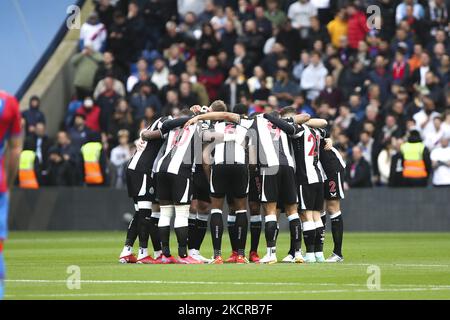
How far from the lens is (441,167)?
93.0 ft

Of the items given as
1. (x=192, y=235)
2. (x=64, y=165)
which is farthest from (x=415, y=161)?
(x=192, y=235)

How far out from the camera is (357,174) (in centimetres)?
2881

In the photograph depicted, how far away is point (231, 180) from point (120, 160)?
12.8 m

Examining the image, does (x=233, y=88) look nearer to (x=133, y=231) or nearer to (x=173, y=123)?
(x=133, y=231)

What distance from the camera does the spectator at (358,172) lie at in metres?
28.6

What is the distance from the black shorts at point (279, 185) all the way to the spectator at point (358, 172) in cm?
1028

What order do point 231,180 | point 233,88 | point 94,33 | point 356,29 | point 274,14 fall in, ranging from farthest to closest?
point 94,33, point 274,14, point 356,29, point 233,88, point 231,180

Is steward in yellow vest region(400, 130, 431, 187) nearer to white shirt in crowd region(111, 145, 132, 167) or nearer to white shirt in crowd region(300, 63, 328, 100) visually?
white shirt in crowd region(300, 63, 328, 100)

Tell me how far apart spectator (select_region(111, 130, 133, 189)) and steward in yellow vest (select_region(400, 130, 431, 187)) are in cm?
655

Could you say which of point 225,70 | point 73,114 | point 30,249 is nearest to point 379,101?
point 225,70

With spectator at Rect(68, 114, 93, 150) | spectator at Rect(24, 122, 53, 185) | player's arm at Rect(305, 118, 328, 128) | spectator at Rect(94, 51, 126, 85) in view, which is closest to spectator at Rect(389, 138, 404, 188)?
spectator at Rect(68, 114, 93, 150)
